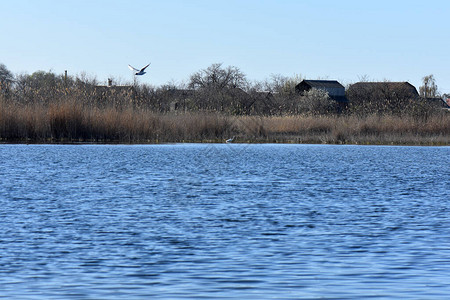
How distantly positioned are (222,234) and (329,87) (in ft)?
251

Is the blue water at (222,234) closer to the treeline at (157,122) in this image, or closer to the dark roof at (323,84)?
the treeline at (157,122)

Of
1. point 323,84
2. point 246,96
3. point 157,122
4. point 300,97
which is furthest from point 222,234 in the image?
point 323,84

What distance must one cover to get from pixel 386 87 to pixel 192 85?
23.1 m

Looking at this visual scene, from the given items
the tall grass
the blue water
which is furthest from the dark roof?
the blue water

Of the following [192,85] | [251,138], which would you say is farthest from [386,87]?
[251,138]

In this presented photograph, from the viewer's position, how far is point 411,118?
36594 millimetres

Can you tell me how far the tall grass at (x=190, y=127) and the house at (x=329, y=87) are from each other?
42.9 metres

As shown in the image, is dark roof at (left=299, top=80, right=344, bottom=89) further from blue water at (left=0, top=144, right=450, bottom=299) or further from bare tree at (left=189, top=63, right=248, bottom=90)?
blue water at (left=0, top=144, right=450, bottom=299)

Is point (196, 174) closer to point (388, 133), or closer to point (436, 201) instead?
point (436, 201)

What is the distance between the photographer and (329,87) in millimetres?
84250

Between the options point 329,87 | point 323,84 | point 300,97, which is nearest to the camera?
point 300,97

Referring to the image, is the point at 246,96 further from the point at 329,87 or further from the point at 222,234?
the point at 222,234

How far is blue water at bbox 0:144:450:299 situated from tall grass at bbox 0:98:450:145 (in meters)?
9.90

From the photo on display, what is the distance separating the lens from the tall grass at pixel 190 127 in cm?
3005
